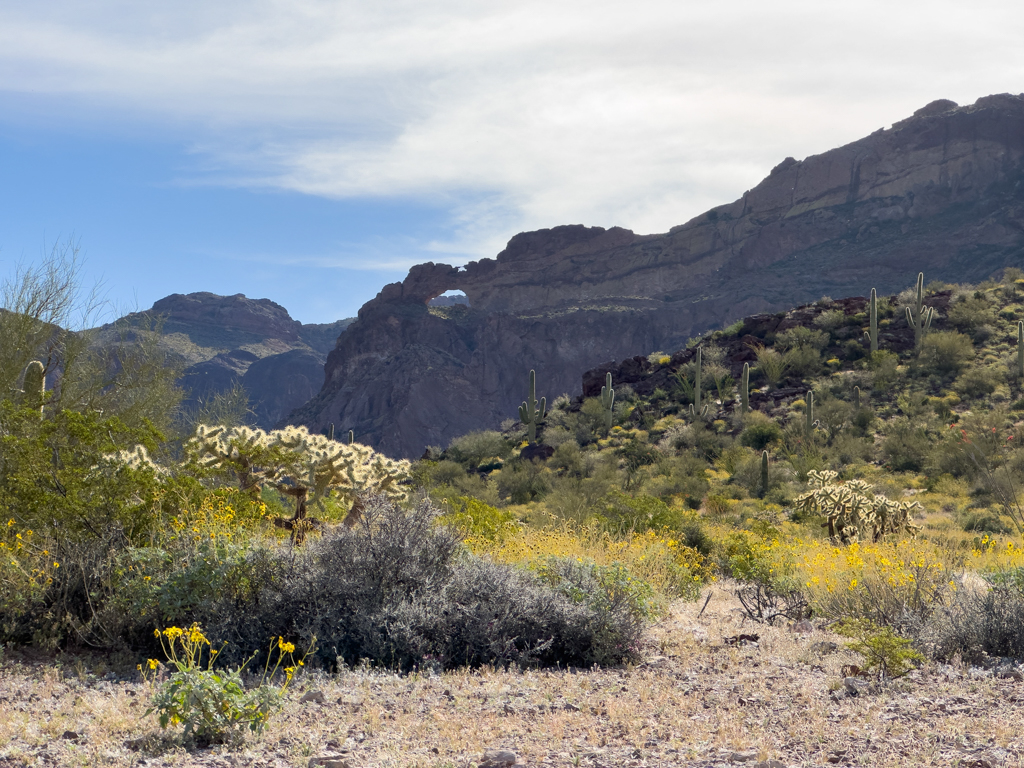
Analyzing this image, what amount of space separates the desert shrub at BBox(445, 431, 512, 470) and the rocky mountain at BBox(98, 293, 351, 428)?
2817 inches

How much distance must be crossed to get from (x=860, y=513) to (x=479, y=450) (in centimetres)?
2042

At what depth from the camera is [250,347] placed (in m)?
123

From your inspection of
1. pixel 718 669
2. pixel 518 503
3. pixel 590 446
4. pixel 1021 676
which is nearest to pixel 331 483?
pixel 718 669

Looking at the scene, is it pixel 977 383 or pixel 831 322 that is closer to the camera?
pixel 977 383

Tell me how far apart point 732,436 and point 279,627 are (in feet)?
76.7

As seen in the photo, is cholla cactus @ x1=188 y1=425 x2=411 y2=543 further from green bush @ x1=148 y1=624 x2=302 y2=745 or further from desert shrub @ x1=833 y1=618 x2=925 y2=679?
desert shrub @ x1=833 y1=618 x2=925 y2=679

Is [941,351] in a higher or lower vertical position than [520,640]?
higher

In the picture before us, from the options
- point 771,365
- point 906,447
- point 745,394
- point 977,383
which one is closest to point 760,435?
point 745,394

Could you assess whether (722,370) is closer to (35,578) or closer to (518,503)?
(518,503)

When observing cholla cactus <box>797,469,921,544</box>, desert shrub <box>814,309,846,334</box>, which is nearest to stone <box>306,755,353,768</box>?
cholla cactus <box>797,469,921,544</box>

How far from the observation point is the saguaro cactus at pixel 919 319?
30453mm

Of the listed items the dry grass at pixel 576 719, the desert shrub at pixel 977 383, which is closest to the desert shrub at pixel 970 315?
the desert shrub at pixel 977 383

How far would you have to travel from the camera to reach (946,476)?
63.1 ft

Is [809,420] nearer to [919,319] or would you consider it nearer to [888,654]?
[919,319]
